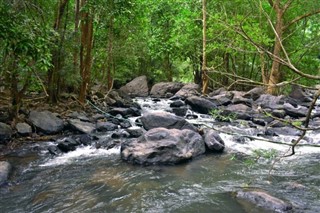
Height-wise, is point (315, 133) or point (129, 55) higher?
point (129, 55)

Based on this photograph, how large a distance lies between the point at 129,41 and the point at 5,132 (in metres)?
7.07

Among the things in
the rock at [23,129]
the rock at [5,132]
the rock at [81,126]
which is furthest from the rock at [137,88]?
the rock at [5,132]

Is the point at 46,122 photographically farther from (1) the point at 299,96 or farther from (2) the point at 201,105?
(1) the point at 299,96

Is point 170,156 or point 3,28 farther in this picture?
point 170,156

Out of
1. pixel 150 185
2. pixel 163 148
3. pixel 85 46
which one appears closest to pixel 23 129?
pixel 163 148

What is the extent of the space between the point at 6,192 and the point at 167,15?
17711 mm

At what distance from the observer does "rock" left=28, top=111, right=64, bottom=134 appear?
8727mm

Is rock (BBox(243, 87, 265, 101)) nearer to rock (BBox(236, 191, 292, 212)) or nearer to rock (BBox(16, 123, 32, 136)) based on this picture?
rock (BBox(16, 123, 32, 136))

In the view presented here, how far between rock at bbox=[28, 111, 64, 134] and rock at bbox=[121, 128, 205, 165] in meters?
2.85

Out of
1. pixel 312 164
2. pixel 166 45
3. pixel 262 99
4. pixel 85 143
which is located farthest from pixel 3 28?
pixel 166 45

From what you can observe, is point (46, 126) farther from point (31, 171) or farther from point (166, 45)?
point (166, 45)

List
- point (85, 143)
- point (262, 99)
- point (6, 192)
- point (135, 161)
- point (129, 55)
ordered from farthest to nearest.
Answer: point (262, 99) < point (129, 55) < point (85, 143) < point (135, 161) < point (6, 192)

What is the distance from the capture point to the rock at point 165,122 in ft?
28.4

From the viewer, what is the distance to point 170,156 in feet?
21.5
